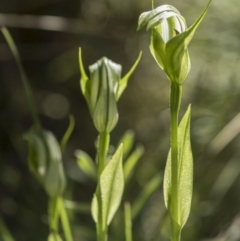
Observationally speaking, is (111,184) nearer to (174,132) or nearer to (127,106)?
(174,132)

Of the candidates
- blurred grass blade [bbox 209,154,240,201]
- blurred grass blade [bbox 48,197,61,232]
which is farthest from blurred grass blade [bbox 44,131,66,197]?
blurred grass blade [bbox 209,154,240,201]

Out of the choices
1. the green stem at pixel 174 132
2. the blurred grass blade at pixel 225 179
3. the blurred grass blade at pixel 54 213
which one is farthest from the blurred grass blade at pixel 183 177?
the blurred grass blade at pixel 225 179

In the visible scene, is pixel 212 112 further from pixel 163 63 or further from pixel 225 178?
pixel 163 63

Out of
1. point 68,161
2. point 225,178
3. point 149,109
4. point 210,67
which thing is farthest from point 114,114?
point 149,109

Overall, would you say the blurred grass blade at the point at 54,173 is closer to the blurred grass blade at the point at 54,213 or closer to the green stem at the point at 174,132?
the blurred grass blade at the point at 54,213

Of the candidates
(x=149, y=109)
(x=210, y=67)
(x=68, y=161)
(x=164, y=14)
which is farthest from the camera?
(x=149, y=109)

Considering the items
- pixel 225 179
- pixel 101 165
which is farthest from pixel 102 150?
pixel 225 179

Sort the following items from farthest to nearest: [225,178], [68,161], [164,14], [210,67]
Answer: [68,161], [210,67], [225,178], [164,14]
